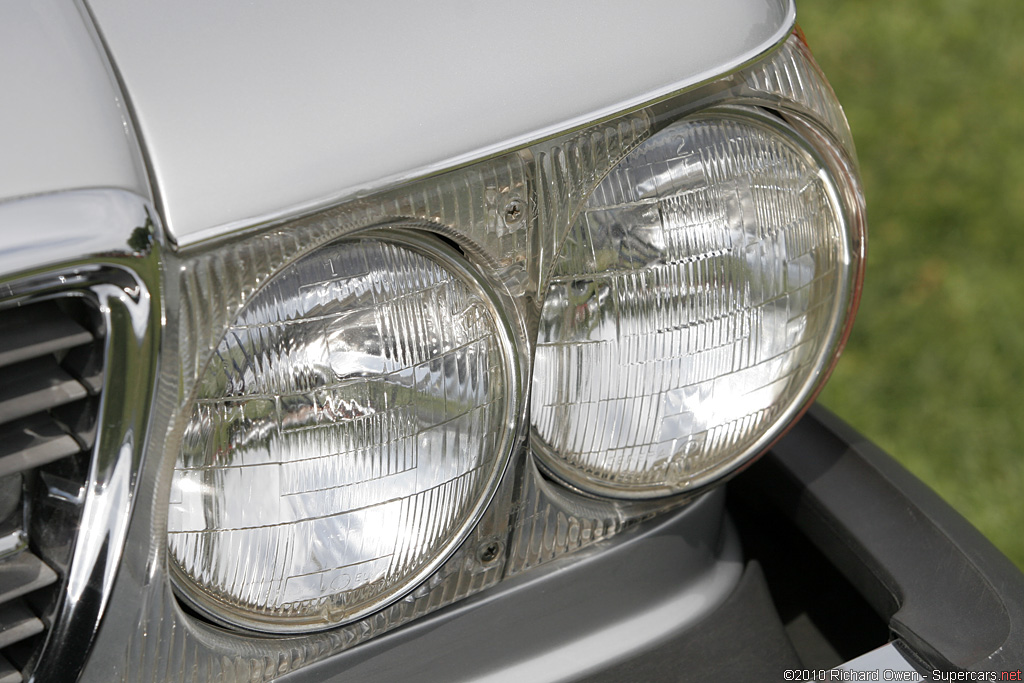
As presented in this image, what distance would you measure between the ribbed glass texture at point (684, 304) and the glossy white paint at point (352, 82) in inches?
4.5

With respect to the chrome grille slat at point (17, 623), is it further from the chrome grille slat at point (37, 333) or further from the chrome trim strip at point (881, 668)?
the chrome trim strip at point (881, 668)

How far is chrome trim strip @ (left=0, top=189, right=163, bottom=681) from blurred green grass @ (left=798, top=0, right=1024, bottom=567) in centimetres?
209

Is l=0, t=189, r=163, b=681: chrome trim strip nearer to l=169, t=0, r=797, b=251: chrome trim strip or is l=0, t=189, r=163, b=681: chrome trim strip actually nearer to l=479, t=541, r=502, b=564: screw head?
l=169, t=0, r=797, b=251: chrome trim strip

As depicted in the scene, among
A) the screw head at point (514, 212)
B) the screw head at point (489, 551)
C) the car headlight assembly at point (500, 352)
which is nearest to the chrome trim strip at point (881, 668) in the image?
the car headlight assembly at point (500, 352)

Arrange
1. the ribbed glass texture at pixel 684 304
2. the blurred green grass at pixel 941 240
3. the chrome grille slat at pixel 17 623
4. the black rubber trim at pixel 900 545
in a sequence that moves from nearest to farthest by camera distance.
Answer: the chrome grille slat at pixel 17 623, the ribbed glass texture at pixel 684 304, the black rubber trim at pixel 900 545, the blurred green grass at pixel 941 240

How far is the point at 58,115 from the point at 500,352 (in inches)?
16.8

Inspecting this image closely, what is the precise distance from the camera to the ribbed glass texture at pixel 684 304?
102cm

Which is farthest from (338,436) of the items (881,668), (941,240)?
(941,240)

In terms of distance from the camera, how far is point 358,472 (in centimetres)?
95

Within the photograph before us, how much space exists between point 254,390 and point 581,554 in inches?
17.2

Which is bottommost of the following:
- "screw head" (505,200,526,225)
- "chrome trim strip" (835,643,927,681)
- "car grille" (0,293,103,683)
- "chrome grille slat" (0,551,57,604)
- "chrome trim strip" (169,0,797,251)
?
"chrome trim strip" (835,643,927,681)

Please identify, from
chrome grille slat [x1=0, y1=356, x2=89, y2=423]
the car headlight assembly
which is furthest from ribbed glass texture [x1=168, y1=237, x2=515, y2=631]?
chrome grille slat [x1=0, y1=356, x2=89, y2=423]

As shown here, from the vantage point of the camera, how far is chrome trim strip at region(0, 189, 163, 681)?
0.72 metres

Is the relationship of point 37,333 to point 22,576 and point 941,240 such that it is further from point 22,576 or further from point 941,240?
point 941,240
